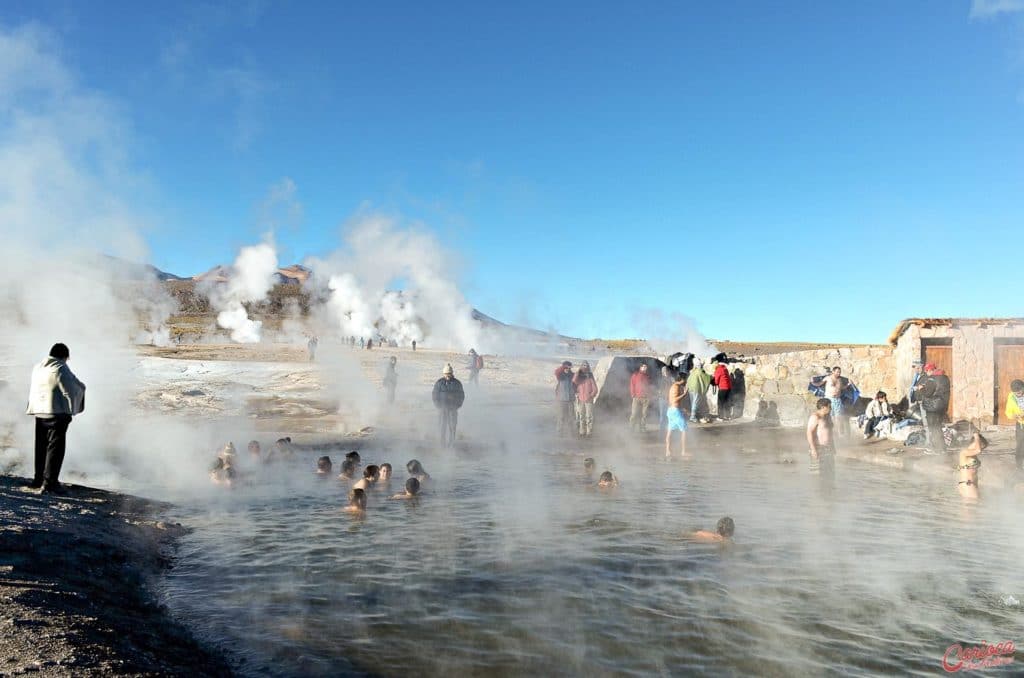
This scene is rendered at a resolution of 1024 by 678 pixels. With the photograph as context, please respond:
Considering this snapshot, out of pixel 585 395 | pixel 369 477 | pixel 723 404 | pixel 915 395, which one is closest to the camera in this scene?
pixel 369 477

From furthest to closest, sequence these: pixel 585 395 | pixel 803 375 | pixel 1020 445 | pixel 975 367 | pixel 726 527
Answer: pixel 803 375, pixel 585 395, pixel 975 367, pixel 1020 445, pixel 726 527

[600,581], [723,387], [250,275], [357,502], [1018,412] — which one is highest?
[250,275]

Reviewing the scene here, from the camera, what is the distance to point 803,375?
18.3 m

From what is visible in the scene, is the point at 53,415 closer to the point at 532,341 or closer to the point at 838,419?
the point at 838,419

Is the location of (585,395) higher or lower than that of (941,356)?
lower

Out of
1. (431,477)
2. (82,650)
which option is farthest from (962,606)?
(431,477)

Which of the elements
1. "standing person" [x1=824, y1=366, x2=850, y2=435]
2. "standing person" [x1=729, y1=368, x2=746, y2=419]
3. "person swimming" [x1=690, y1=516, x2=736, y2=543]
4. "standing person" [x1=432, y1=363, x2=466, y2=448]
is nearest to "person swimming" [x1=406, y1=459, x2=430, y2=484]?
"standing person" [x1=432, y1=363, x2=466, y2=448]

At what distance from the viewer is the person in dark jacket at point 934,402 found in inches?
477

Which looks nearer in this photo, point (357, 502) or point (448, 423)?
point (357, 502)

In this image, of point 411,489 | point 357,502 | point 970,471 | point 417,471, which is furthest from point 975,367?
point 357,502

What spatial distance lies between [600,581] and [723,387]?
13189mm

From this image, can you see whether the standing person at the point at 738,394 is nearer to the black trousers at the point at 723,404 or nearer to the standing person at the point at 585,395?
the black trousers at the point at 723,404

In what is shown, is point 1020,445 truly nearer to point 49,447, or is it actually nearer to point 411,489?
point 411,489

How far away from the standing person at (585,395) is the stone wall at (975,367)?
26.0 feet
